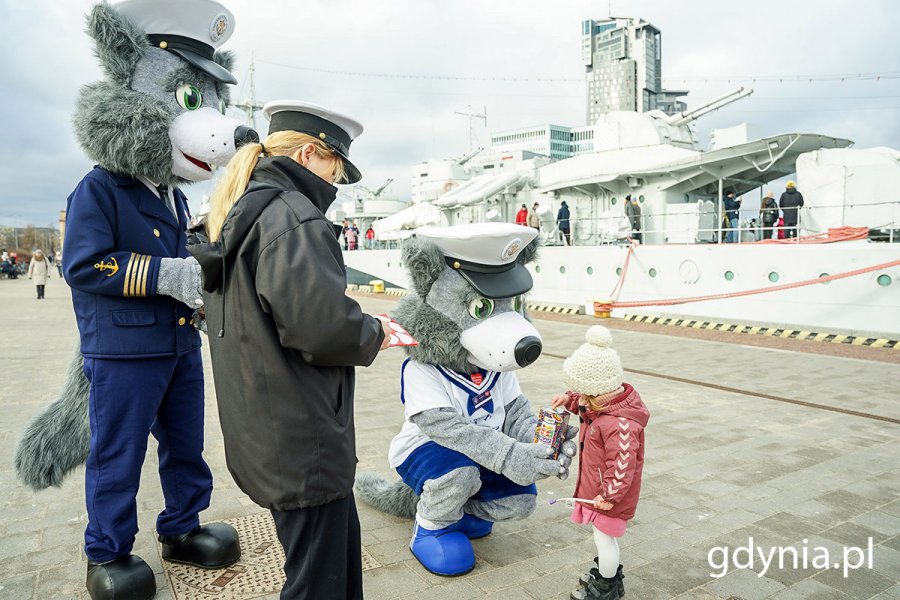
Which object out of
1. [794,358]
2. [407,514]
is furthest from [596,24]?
[407,514]

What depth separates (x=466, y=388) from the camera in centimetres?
307

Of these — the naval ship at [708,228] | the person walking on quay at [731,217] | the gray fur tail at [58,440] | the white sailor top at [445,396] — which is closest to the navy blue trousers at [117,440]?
the gray fur tail at [58,440]

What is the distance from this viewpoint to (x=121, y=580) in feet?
8.29

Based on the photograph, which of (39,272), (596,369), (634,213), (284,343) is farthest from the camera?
(39,272)

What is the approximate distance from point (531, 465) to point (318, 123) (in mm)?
1701

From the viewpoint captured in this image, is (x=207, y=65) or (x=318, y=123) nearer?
(x=318, y=123)

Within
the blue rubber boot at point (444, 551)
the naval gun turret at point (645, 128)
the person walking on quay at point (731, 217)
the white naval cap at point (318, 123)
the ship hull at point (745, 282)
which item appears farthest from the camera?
the naval gun turret at point (645, 128)

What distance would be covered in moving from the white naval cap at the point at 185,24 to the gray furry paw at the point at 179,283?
0.97m

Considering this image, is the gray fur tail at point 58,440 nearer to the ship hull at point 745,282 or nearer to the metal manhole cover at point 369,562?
the metal manhole cover at point 369,562

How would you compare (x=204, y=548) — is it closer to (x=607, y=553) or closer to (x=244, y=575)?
(x=244, y=575)

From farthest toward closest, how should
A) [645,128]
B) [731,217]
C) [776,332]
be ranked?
[645,128], [731,217], [776,332]

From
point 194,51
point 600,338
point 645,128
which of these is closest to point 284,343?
point 600,338

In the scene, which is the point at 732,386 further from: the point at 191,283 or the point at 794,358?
the point at 191,283

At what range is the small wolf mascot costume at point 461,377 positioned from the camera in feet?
9.51
